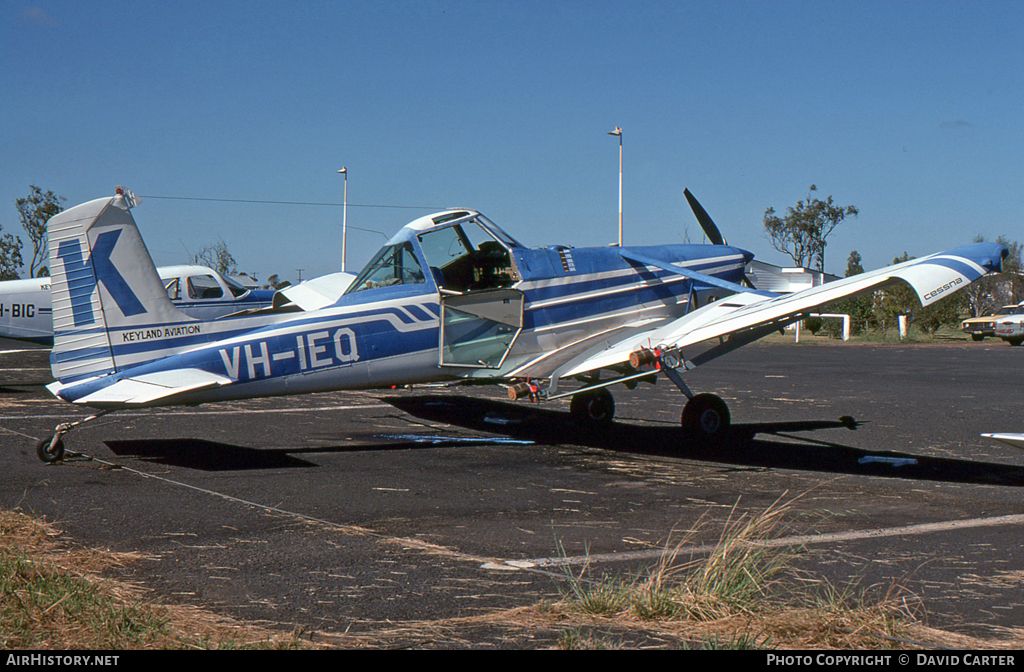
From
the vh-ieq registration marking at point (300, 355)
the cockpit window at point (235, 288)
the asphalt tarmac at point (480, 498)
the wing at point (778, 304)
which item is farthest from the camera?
the cockpit window at point (235, 288)

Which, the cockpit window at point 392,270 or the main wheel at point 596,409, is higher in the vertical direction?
the cockpit window at point 392,270

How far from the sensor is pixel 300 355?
9352 mm

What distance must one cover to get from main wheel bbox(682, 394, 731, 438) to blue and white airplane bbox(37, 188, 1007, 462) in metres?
0.02

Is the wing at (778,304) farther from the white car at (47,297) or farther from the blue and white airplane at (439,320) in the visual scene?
the white car at (47,297)

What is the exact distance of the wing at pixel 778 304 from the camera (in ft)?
27.7

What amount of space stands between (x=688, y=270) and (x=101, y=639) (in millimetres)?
9497

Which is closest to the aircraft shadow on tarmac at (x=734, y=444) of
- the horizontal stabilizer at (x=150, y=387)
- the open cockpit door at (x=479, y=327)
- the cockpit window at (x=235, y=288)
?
the open cockpit door at (x=479, y=327)

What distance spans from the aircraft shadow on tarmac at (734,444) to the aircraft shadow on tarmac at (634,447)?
1cm

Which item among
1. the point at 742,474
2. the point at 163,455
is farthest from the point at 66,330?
the point at 742,474

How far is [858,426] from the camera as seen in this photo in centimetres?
1234

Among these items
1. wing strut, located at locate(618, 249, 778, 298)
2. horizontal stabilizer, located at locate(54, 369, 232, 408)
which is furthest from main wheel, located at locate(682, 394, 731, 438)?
horizontal stabilizer, located at locate(54, 369, 232, 408)

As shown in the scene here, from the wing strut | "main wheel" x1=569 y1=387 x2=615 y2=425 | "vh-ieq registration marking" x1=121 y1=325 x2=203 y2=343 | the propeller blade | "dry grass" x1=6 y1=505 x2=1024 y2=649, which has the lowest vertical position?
"dry grass" x1=6 y1=505 x2=1024 y2=649

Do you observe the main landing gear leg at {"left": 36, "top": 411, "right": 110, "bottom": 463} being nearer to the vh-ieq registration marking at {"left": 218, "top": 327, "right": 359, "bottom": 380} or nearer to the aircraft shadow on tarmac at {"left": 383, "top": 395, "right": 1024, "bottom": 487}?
the vh-ieq registration marking at {"left": 218, "top": 327, "right": 359, "bottom": 380}

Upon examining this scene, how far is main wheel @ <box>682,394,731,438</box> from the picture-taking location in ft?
35.3
